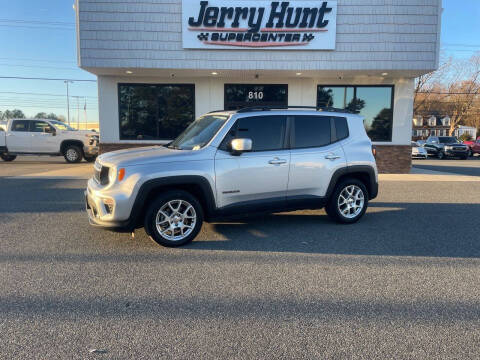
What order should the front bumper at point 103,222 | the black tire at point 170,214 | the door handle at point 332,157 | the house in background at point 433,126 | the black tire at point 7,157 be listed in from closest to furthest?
the front bumper at point 103,222 → the black tire at point 170,214 → the door handle at point 332,157 → the black tire at point 7,157 → the house in background at point 433,126

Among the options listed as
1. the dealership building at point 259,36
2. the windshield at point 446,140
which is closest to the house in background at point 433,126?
the windshield at point 446,140

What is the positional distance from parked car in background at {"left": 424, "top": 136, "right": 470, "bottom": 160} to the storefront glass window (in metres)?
15.6

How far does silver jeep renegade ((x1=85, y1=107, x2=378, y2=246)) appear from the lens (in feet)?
15.5

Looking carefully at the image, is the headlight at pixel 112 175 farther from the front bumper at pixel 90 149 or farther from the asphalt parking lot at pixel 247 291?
the front bumper at pixel 90 149

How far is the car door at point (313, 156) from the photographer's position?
222 inches

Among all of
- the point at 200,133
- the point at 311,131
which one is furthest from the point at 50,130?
the point at 311,131

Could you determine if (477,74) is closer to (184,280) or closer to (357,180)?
(357,180)

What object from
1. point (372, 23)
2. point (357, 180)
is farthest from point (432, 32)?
point (357, 180)

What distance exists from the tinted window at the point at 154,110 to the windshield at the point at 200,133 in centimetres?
793

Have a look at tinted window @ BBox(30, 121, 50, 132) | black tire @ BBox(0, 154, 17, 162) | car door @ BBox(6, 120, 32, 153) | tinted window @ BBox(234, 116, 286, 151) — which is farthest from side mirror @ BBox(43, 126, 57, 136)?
tinted window @ BBox(234, 116, 286, 151)

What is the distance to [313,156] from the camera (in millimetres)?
5758

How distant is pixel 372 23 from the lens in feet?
38.2

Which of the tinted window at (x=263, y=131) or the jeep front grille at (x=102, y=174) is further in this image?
the tinted window at (x=263, y=131)

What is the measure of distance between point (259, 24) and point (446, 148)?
20.6 m
